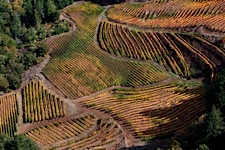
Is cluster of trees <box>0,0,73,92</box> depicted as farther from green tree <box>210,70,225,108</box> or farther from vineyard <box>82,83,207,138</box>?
green tree <box>210,70,225,108</box>

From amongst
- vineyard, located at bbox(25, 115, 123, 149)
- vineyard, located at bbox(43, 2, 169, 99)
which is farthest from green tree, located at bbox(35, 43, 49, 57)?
vineyard, located at bbox(25, 115, 123, 149)

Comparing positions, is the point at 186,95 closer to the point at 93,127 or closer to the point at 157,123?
the point at 157,123

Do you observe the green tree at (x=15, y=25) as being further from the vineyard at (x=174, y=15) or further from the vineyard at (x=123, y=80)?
the vineyard at (x=174, y=15)

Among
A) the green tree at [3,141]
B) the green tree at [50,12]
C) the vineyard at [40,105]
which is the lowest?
the vineyard at [40,105]

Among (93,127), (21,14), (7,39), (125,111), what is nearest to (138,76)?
(125,111)

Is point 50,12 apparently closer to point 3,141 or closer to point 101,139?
point 101,139

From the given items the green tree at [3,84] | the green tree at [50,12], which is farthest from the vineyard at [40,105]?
the green tree at [50,12]

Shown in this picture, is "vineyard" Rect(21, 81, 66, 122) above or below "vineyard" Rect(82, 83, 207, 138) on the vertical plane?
below
